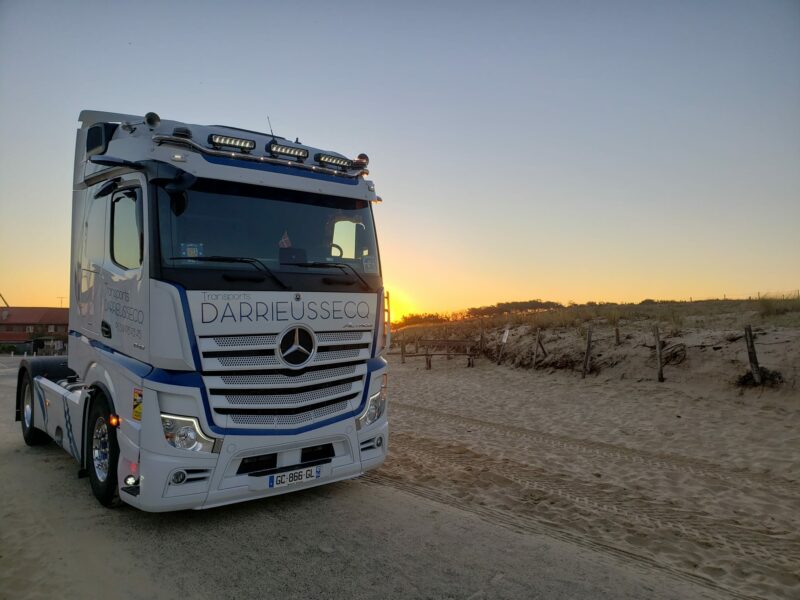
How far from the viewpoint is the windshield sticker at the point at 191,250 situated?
473 cm

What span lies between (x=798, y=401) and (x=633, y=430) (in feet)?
16.1

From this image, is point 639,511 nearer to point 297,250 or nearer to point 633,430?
point 297,250

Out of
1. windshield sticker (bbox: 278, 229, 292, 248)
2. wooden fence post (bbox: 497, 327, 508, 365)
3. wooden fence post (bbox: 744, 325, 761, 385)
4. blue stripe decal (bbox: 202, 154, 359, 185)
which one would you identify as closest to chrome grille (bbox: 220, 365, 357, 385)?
windshield sticker (bbox: 278, 229, 292, 248)

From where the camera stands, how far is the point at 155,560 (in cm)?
429

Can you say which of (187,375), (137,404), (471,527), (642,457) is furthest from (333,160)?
(642,457)

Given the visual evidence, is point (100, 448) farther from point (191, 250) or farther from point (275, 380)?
point (191, 250)

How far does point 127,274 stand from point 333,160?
2405 mm

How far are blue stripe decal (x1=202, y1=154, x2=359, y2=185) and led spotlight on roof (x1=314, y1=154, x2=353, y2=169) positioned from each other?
0.15m

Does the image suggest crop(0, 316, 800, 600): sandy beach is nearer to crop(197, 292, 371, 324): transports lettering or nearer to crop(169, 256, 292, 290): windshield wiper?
crop(197, 292, 371, 324): transports lettering

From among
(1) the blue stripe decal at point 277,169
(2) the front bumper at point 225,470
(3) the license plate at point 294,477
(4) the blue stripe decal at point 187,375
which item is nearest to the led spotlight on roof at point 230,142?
(1) the blue stripe decal at point 277,169

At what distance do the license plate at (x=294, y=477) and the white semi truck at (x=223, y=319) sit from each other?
1 cm

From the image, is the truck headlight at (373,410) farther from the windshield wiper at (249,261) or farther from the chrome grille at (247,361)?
the windshield wiper at (249,261)

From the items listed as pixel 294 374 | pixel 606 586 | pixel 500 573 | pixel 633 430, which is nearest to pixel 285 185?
pixel 294 374

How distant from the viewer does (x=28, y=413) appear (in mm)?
8367
